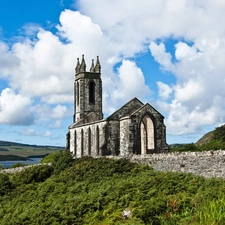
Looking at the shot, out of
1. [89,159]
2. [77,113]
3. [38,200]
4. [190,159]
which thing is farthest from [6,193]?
[77,113]

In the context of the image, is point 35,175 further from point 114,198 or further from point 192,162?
point 114,198

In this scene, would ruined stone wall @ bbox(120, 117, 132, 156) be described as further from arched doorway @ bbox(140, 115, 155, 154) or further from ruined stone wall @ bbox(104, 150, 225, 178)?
ruined stone wall @ bbox(104, 150, 225, 178)

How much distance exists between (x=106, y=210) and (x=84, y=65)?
35.5 meters

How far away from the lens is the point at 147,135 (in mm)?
35312

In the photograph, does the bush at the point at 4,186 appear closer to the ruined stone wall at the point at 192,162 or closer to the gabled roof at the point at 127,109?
the ruined stone wall at the point at 192,162

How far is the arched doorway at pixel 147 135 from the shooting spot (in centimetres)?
3459

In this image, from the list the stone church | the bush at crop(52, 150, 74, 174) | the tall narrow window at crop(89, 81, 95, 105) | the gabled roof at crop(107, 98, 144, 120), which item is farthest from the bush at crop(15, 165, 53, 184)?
the tall narrow window at crop(89, 81, 95, 105)

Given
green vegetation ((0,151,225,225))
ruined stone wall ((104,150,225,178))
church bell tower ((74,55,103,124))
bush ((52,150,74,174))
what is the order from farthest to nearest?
church bell tower ((74,55,103,124)) < bush ((52,150,74,174)) < ruined stone wall ((104,150,225,178)) < green vegetation ((0,151,225,225))

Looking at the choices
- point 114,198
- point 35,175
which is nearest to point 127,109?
point 35,175

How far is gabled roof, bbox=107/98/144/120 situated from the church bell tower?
500 inches

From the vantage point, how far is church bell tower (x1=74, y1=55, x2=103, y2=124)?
159 ft

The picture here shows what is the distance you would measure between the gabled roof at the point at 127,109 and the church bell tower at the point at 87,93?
1271 centimetres

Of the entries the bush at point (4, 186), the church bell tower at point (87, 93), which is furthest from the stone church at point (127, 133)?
the bush at point (4, 186)

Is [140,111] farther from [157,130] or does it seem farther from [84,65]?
[84,65]
